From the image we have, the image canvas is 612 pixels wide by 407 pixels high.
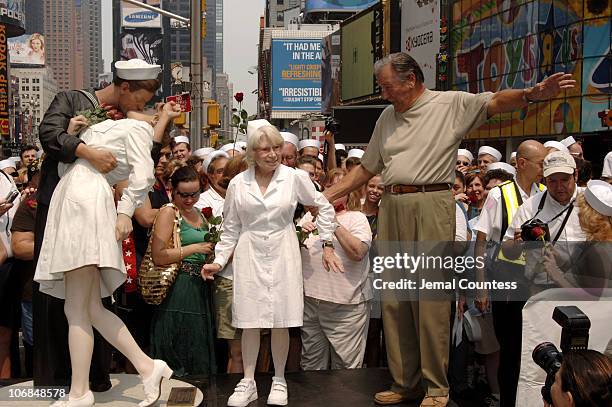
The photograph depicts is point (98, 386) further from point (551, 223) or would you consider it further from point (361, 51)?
point (361, 51)

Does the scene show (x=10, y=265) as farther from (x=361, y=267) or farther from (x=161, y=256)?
(x=361, y=267)

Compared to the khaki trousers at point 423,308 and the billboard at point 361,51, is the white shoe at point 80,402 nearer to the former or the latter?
the khaki trousers at point 423,308

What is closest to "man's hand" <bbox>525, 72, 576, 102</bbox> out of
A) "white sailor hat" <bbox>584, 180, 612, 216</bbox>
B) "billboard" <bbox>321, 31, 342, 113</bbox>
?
"white sailor hat" <bbox>584, 180, 612, 216</bbox>

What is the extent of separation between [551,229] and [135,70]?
8.88 ft

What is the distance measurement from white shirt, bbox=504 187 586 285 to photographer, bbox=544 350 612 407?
2.12 meters

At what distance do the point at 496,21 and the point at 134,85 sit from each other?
34805 mm

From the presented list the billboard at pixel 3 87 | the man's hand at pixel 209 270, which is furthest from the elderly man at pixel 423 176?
the billboard at pixel 3 87

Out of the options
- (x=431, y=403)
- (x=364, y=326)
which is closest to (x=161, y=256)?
(x=364, y=326)

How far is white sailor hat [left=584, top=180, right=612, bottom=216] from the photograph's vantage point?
481 cm

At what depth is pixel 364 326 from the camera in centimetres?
645

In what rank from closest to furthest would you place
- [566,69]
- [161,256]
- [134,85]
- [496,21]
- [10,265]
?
[134,85]
[161,256]
[10,265]
[566,69]
[496,21]

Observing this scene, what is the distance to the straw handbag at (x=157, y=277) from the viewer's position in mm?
6141

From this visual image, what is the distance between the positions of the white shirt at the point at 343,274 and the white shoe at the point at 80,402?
1.98 metres

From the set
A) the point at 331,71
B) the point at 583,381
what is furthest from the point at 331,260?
the point at 331,71
